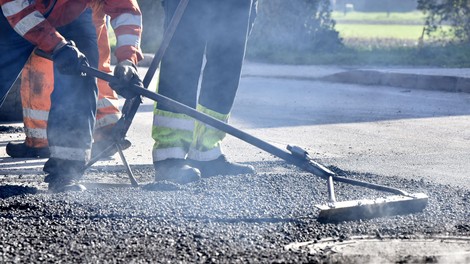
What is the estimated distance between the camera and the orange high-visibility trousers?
17.9 ft

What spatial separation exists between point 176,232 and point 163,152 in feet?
4.10

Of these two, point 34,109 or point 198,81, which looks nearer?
point 198,81

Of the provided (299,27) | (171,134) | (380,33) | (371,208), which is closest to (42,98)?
(171,134)

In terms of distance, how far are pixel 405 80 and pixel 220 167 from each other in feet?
17.1

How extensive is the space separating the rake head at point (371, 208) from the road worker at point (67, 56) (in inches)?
49.0

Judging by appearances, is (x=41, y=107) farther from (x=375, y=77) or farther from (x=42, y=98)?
(x=375, y=77)

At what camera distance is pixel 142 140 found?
628 cm

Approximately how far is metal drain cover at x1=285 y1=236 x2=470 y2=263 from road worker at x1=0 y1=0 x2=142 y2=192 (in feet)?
4.77

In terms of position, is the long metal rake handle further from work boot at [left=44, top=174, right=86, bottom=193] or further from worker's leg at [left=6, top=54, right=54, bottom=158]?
worker's leg at [left=6, top=54, right=54, bottom=158]

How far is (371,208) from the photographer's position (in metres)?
4.02

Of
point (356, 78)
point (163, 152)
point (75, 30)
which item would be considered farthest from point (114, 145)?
point (356, 78)

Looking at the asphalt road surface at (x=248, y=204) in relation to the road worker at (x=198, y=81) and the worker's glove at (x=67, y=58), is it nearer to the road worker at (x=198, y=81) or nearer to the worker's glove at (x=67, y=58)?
the road worker at (x=198, y=81)

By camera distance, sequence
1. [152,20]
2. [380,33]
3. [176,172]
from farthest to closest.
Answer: [380,33] → [152,20] → [176,172]

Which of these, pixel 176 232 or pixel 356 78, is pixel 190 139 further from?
pixel 356 78
